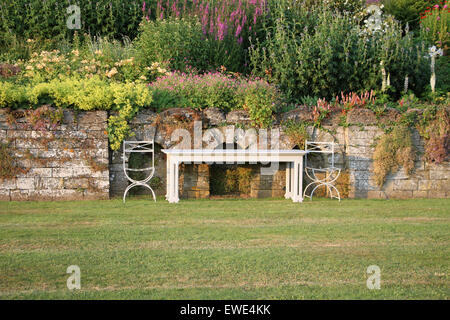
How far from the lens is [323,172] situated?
930 cm

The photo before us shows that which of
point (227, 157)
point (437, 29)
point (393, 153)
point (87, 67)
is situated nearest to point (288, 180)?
point (227, 157)

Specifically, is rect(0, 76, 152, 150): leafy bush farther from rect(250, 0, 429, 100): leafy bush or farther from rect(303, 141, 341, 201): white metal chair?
rect(250, 0, 429, 100): leafy bush

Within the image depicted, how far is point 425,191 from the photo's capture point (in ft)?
29.8

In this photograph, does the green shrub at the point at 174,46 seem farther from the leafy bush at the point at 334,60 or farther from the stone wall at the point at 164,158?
the stone wall at the point at 164,158

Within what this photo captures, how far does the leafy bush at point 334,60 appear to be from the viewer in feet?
33.5

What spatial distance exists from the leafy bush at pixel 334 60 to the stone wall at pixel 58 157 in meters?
3.81

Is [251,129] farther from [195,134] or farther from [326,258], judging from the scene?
[326,258]

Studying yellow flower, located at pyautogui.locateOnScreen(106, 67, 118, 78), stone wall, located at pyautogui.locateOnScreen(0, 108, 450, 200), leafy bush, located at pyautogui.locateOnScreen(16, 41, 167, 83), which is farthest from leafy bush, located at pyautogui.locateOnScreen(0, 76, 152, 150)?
leafy bush, located at pyautogui.locateOnScreen(16, 41, 167, 83)

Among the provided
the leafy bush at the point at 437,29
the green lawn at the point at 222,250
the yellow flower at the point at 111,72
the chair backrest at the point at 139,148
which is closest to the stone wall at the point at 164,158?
the chair backrest at the point at 139,148

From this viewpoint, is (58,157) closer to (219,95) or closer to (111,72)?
(111,72)

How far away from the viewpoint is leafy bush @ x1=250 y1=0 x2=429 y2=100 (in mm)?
10211

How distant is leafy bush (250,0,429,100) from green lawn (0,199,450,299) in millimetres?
3238
